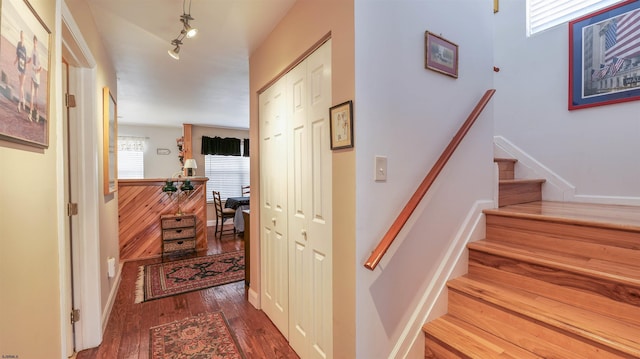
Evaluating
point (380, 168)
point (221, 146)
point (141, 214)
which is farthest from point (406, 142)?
point (221, 146)

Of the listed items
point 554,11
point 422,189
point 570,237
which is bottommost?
point 570,237

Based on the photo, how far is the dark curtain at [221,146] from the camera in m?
6.88

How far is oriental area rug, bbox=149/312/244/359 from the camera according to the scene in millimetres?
1933

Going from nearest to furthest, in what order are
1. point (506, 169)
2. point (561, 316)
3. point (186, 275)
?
point (561, 316), point (506, 169), point (186, 275)

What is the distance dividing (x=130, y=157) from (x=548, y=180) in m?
7.96

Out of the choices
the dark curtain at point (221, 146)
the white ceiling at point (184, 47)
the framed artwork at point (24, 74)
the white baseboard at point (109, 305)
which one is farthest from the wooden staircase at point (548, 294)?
the dark curtain at point (221, 146)

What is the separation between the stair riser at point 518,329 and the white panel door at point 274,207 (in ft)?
3.92

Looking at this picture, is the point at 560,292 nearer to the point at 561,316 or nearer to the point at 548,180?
the point at 561,316

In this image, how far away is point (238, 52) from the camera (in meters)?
2.71

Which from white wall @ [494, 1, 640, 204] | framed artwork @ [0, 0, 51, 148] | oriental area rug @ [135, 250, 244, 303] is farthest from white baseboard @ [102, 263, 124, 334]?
white wall @ [494, 1, 640, 204]

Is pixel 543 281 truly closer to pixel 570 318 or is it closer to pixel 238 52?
pixel 570 318

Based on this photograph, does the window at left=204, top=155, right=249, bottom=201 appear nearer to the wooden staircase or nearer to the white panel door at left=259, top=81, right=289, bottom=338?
the white panel door at left=259, top=81, right=289, bottom=338

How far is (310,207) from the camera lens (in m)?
1.75

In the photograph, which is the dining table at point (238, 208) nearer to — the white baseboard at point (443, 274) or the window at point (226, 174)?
the window at point (226, 174)
